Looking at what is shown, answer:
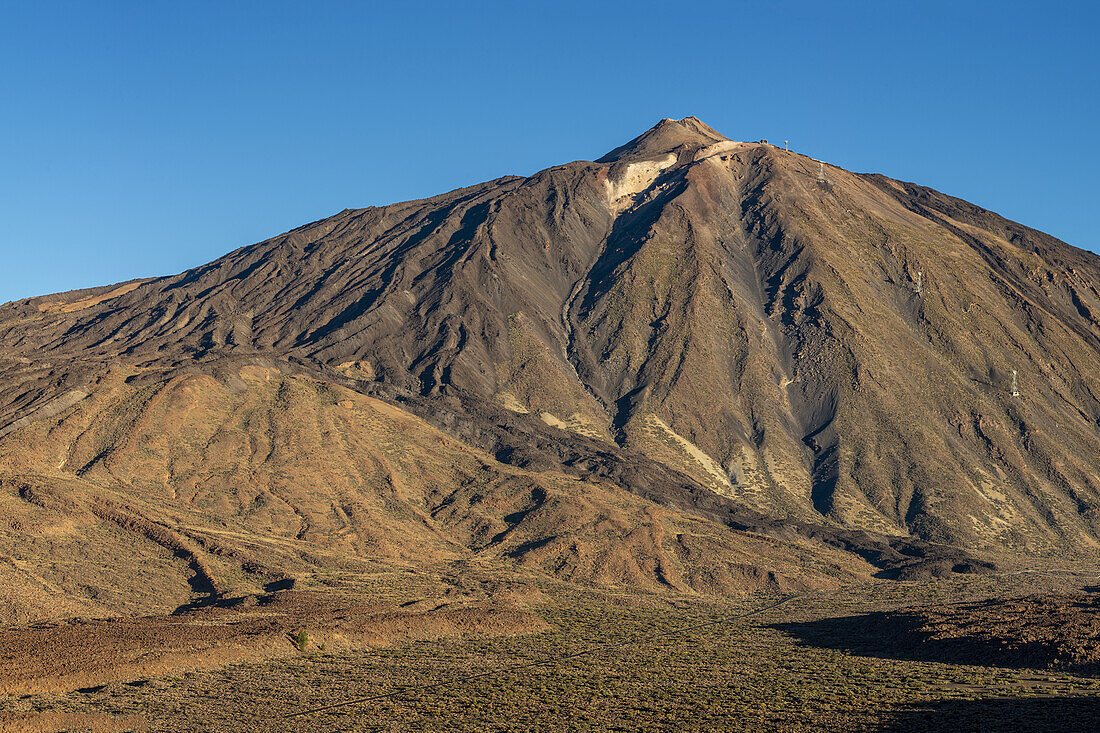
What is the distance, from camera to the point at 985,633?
73188 millimetres

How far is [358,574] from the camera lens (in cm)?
9456

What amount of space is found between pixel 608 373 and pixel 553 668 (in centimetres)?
9086

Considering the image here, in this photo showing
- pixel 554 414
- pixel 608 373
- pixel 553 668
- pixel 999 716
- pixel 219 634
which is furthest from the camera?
pixel 608 373

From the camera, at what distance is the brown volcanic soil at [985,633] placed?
223 feet

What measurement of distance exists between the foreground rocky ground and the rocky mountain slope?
17.5m

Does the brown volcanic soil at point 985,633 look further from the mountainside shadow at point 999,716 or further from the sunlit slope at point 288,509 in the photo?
the sunlit slope at point 288,509

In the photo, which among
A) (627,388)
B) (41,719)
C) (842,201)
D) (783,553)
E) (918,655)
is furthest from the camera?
(842,201)

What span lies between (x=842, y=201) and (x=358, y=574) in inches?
4881

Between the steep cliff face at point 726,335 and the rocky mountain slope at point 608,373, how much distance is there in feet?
1.54

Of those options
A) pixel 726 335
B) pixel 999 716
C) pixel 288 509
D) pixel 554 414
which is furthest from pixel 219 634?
pixel 726 335

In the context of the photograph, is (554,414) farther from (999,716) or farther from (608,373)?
(999,716)

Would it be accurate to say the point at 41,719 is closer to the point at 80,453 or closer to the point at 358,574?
the point at 358,574

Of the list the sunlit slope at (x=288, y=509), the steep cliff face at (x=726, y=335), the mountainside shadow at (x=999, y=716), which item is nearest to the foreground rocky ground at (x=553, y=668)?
the mountainside shadow at (x=999, y=716)

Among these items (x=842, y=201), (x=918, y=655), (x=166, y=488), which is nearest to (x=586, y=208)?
(x=842, y=201)
